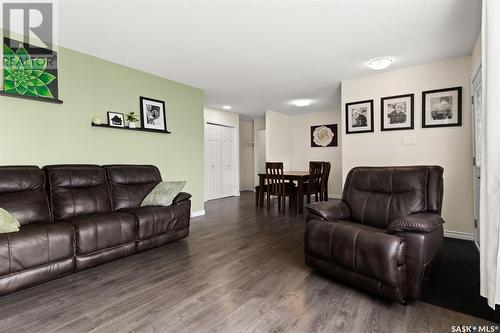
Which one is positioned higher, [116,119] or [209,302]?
[116,119]

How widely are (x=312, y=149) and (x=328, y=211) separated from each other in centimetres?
511

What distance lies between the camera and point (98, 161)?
3.32m

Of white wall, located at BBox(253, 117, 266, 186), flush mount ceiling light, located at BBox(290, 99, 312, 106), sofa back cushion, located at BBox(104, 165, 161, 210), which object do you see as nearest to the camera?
sofa back cushion, located at BBox(104, 165, 161, 210)

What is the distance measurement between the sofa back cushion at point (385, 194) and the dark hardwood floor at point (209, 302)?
734 millimetres

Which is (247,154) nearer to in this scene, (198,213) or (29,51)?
(198,213)

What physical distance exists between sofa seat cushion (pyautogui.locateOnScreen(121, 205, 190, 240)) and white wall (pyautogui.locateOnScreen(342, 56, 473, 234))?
2.83 m

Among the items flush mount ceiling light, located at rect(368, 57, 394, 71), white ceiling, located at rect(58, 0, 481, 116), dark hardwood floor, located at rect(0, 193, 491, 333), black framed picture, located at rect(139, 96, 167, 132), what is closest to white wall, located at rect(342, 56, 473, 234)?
white ceiling, located at rect(58, 0, 481, 116)

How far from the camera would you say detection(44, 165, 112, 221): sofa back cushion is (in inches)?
104

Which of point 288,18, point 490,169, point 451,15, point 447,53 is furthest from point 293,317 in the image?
point 447,53

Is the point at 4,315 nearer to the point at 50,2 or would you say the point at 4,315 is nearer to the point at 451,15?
the point at 50,2

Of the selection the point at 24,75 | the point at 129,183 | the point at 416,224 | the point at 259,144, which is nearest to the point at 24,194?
the point at 129,183

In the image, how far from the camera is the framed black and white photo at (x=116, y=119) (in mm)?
3428

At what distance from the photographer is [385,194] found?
2.49 meters

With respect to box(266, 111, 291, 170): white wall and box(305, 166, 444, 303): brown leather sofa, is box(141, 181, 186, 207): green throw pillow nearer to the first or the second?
box(305, 166, 444, 303): brown leather sofa
